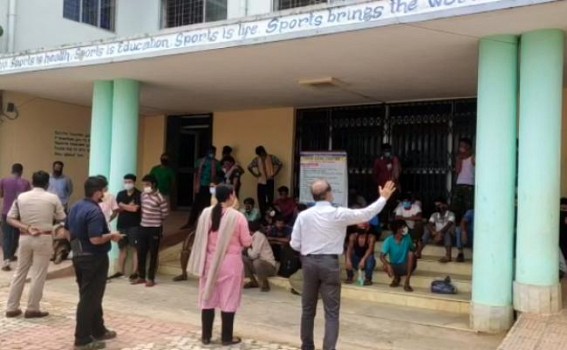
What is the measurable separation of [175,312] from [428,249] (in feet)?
13.2

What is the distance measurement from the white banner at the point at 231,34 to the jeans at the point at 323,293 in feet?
8.55

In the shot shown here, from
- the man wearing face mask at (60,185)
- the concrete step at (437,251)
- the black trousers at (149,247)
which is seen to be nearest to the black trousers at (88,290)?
the black trousers at (149,247)

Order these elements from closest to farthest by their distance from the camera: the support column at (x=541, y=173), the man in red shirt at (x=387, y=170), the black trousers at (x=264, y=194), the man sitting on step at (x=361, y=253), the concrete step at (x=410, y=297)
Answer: the support column at (x=541, y=173) → the concrete step at (x=410, y=297) → the man sitting on step at (x=361, y=253) → the man in red shirt at (x=387, y=170) → the black trousers at (x=264, y=194)

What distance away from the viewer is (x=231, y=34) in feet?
22.9

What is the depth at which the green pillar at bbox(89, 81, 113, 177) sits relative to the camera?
9352 mm

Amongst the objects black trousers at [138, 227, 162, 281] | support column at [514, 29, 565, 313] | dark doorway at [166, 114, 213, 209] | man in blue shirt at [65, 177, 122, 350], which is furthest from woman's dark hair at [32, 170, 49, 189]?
dark doorway at [166, 114, 213, 209]

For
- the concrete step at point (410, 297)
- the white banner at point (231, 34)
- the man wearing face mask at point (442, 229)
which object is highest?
the white banner at point (231, 34)

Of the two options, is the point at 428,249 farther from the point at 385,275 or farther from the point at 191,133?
the point at 191,133

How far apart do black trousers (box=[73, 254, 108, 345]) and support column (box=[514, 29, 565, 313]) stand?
4.17m

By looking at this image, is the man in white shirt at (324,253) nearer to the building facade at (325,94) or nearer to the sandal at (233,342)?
the sandal at (233,342)

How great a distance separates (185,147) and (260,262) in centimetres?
613

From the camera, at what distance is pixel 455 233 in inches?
332

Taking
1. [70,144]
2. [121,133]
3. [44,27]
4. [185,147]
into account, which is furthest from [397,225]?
[44,27]

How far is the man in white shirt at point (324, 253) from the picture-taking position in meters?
4.83
